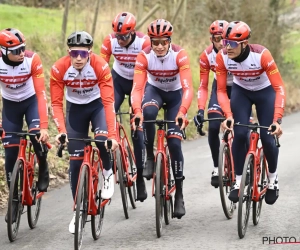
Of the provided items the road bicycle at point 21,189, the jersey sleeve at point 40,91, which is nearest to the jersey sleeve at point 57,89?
the jersey sleeve at point 40,91

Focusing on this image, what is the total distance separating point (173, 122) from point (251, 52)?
47.6 inches

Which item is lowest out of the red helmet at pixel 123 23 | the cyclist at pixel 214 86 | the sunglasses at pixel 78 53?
the cyclist at pixel 214 86

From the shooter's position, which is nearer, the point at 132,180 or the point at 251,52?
the point at 251,52

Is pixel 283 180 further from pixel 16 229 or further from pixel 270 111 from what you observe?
pixel 16 229

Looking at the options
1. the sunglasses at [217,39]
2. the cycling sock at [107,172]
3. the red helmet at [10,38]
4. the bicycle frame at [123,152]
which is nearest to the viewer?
the red helmet at [10,38]

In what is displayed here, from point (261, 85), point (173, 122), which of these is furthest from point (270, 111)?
point (173, 122)

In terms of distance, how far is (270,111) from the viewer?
27.3ft

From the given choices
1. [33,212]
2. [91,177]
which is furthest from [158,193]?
[33,212]

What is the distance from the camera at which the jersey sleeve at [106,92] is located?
24.7 ft

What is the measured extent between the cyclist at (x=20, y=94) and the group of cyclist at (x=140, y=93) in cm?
1

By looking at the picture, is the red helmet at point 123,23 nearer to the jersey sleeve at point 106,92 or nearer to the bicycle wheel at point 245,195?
the jersey sleeve at point 106,92

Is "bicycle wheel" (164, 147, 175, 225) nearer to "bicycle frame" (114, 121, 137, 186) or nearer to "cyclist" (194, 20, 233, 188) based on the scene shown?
"bicycle frame" (114, 121, 137, 186)

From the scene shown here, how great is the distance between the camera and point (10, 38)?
25.6 feet

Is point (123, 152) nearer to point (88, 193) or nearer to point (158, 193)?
point (158, 193)
